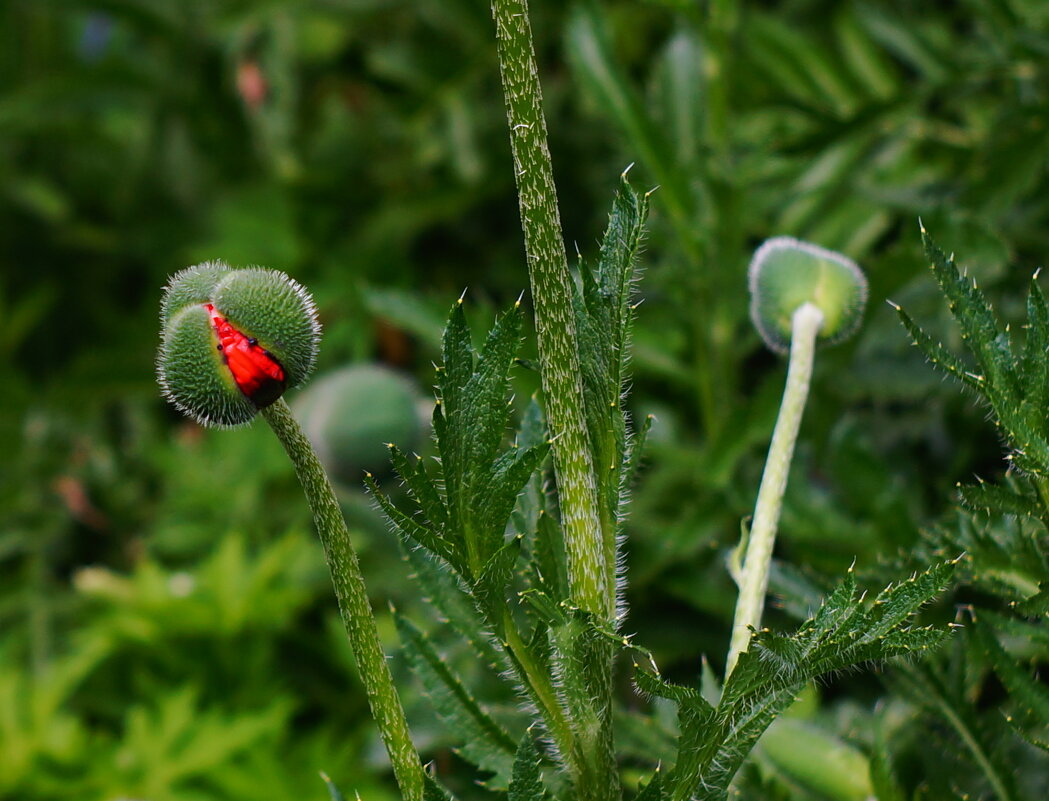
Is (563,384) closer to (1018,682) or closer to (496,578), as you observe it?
(496,578)

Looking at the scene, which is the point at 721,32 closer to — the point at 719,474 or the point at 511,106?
the point at 719,474

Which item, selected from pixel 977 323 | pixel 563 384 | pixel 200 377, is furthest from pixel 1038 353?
pixel 200 377

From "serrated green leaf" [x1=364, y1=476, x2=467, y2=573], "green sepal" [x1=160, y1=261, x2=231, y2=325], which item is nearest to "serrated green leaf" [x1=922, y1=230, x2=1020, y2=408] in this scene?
"serrated green leaf" [x1=364, y1=476, x2=467, y2=573]

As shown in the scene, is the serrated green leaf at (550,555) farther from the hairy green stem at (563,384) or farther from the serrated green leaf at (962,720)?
the serrated green leaf at (962,720)

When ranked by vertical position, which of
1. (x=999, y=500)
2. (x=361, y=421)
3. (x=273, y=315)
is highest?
(x=273, y=315)

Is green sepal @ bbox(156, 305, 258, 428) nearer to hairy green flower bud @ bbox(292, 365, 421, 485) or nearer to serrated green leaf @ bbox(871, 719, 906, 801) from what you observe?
serrated green leaf @ bbox(871, 719, 906, 801)

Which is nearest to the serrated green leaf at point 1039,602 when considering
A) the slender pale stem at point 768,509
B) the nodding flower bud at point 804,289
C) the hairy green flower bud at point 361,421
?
the slender pale stem at point 768,509
